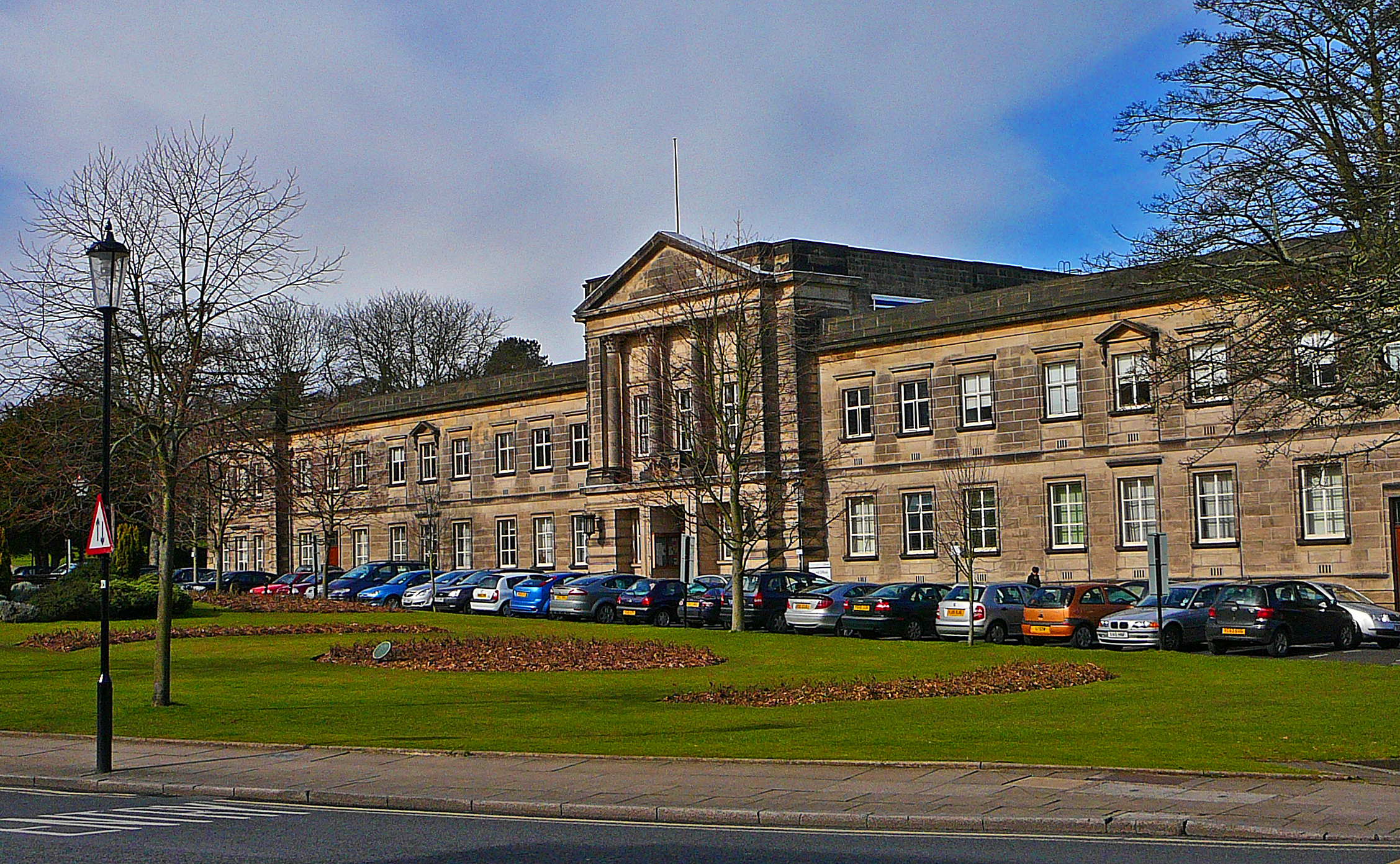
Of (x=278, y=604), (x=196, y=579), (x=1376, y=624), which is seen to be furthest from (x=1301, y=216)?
(x=196, y=579)

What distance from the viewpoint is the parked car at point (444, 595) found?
5161cm

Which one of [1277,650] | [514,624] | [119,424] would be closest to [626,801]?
[119,424]

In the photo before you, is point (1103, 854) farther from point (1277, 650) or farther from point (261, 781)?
point (1277, 650)

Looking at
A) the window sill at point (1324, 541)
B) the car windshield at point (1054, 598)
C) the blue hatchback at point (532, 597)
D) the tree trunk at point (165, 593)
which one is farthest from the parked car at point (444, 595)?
the tree trunk at point (165, 593)

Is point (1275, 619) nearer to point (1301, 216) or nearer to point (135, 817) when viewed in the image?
point (1301, 216)

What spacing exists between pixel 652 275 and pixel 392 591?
1574 centimetres

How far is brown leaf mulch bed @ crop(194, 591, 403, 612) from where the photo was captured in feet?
153

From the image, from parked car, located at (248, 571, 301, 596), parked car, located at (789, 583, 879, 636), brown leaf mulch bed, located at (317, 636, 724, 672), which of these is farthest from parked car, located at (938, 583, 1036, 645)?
parked car, located at (248, 571, 301, 596)

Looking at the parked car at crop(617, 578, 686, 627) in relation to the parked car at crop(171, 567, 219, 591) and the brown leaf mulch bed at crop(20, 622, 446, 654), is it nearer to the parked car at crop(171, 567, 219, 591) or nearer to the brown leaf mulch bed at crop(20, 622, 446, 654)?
the brown leaf mulch bed at crop(20, 622, 446, 654)

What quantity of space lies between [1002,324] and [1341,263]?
32.0m

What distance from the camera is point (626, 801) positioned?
1295 centimetres

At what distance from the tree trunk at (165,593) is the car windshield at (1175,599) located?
817 inches

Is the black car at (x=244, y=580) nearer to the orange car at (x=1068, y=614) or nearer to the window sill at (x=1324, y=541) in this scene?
the orange car at (x=1068, y=614)

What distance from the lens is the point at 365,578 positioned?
60719 millimetres
